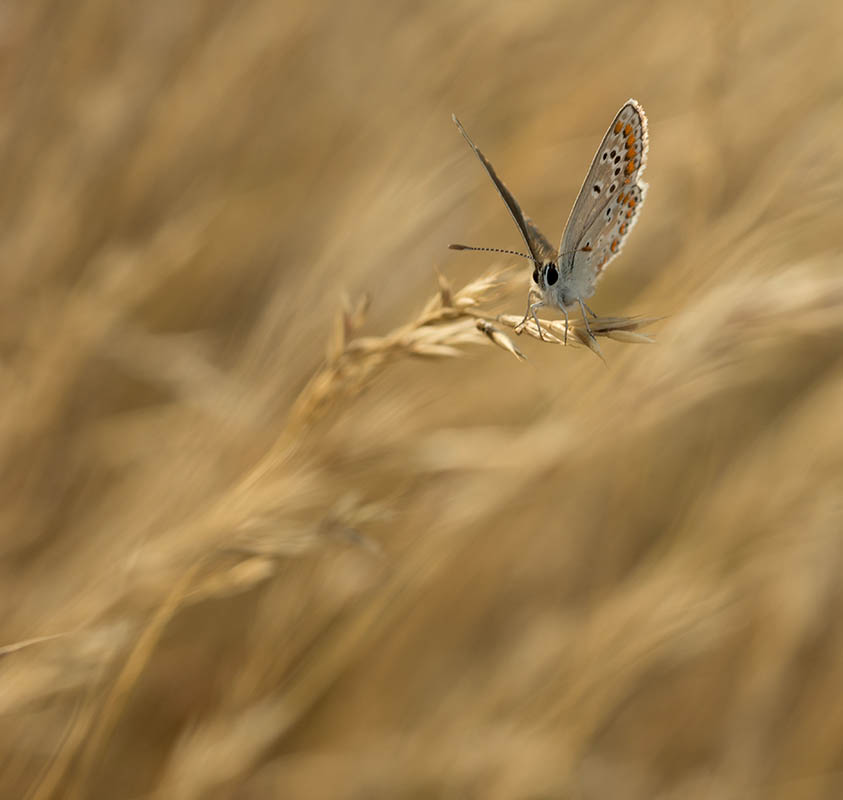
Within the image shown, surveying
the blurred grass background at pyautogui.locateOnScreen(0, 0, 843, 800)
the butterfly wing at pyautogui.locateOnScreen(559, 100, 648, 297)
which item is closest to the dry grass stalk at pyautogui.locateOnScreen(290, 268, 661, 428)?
the blurred grass background at pyautogui.locateOnScreen(0, 0, 843, 800)

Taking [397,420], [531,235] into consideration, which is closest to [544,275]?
[531,235]

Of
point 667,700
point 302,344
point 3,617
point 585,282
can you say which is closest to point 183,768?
point 3,617

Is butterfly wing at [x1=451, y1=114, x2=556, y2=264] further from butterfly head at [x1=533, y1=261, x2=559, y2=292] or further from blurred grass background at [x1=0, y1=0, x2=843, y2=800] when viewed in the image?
blurred grass background at [x1=0, y1=0, x2=843, y2=800]

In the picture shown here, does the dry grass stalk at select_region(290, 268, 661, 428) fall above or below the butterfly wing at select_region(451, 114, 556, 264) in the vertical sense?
below

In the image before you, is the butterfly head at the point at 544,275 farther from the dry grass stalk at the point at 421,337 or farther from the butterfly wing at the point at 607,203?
the dry grass stalk at the point at 421,337

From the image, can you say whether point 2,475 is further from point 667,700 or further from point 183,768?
point 667,700

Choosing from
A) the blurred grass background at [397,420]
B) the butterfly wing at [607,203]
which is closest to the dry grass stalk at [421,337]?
the blurred grass background at [397,420]

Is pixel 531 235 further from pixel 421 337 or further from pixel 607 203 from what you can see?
pixel 421 337
